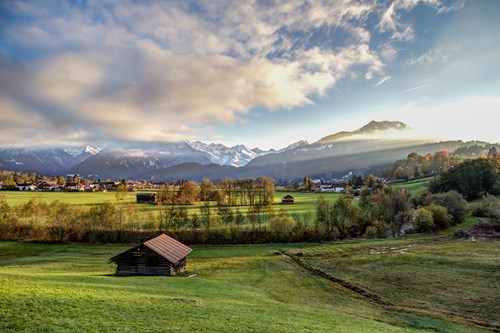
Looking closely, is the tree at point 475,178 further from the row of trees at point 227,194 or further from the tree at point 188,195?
the tree at point 188,195

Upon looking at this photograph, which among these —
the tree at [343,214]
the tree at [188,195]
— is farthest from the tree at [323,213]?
the tree at [188,195]

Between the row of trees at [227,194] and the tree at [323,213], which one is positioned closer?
the tree at [323,213]

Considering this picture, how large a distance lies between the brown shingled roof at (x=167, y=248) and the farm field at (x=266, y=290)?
3903 millimetres

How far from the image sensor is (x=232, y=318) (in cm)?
2167

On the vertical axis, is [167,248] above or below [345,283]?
above

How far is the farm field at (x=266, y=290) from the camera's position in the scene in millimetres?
19609

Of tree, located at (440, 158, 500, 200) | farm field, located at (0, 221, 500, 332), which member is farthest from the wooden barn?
tree, located at (440, 158, 500, 200)

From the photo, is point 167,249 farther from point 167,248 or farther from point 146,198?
point 146,198

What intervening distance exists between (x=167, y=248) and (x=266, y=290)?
789 inches

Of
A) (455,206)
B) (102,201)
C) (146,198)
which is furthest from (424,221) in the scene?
(102,201)

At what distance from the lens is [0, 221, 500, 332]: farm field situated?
19609 millimetres

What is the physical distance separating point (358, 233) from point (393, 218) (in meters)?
14.9

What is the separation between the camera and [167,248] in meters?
53.4

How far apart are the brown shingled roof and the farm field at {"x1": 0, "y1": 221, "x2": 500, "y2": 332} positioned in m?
3.90
